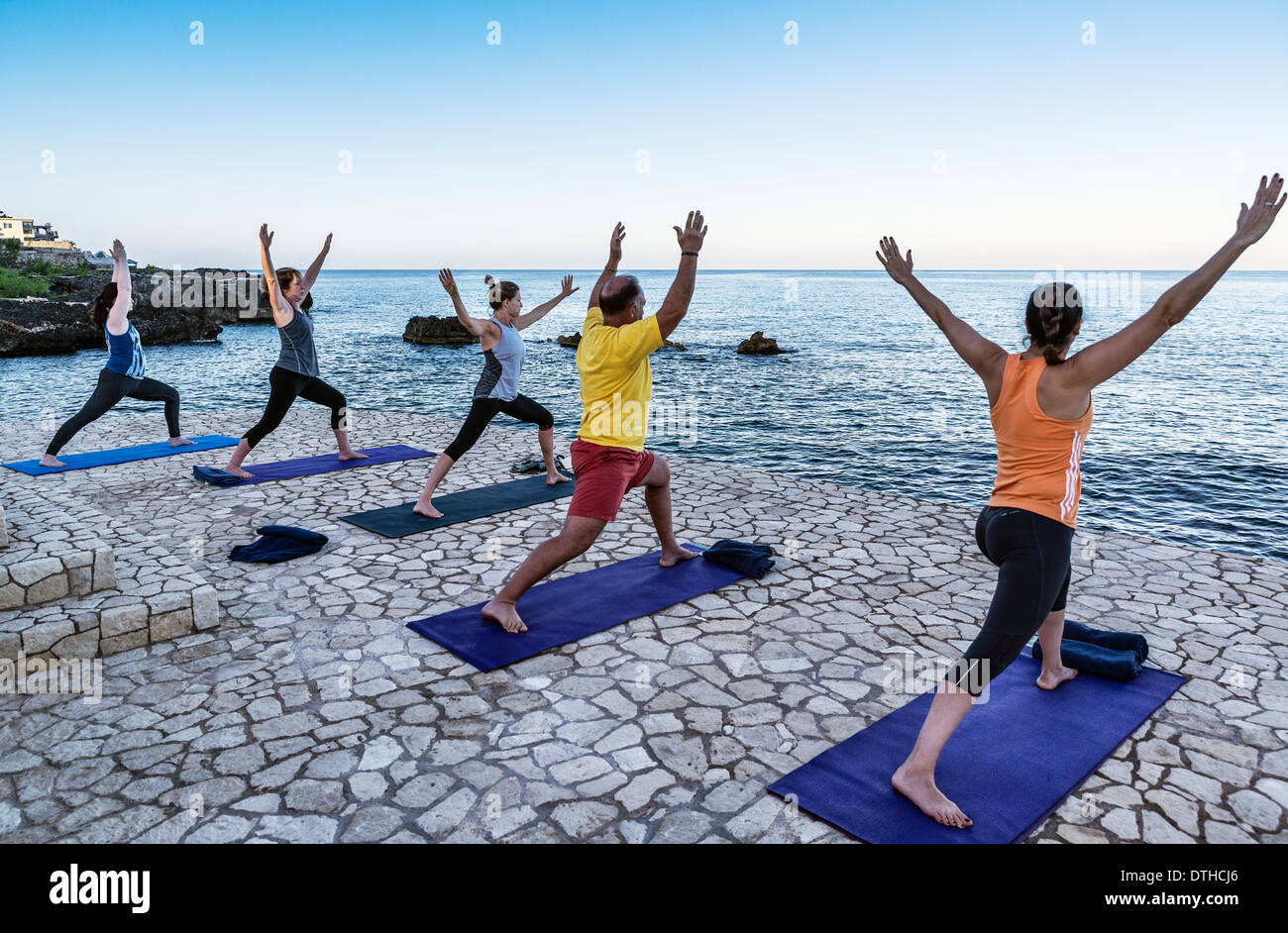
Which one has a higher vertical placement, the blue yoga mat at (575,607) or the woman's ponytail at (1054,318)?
the woman's ponytail at (1054,318)

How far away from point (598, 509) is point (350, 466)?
603 cm

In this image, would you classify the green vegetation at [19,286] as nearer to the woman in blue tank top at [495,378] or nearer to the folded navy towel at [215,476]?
the folded navy towel at [215,476]

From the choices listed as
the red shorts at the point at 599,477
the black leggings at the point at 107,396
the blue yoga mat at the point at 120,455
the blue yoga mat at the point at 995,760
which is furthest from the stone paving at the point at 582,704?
the blue yoga mat at the point at 120,455

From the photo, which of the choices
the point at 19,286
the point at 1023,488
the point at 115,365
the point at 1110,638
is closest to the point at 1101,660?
the point at 1110,638

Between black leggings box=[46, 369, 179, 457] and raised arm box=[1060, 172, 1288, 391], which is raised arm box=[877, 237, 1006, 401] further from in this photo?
black leggings box=[46, 369, 179, 457]

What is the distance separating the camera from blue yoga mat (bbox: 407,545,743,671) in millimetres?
4988

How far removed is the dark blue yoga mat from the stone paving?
26 centimetres

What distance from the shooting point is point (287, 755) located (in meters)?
3.82

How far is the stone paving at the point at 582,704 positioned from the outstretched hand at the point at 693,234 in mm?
2459

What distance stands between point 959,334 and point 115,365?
31.4 feet

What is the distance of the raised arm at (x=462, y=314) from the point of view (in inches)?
262

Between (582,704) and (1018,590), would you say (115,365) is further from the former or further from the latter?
(1018,590)

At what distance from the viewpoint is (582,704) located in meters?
4.34
